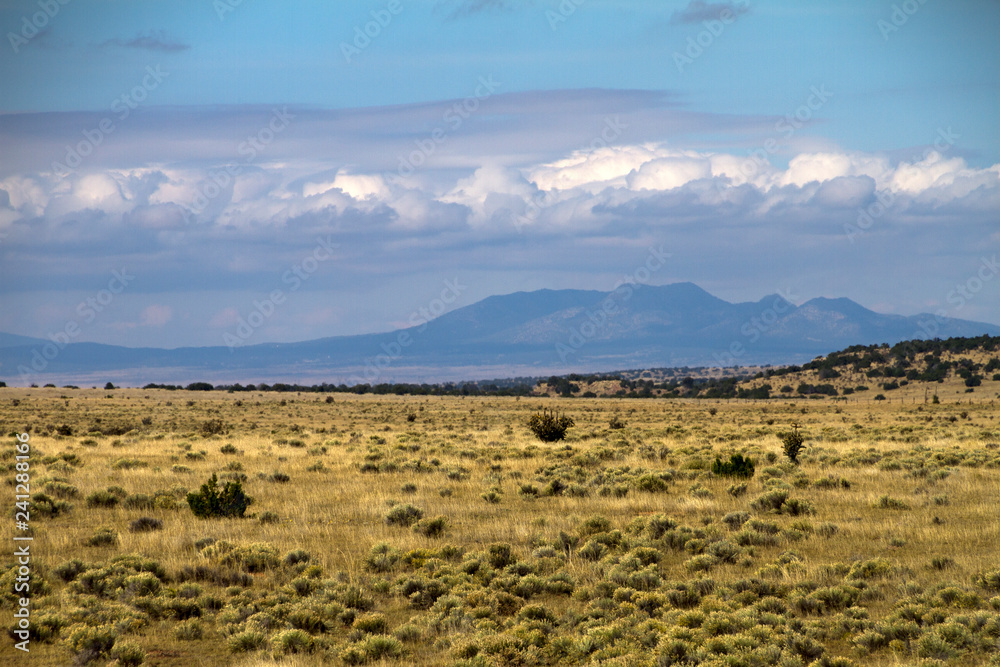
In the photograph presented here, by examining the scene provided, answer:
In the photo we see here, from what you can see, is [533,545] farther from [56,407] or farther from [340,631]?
[56,407]

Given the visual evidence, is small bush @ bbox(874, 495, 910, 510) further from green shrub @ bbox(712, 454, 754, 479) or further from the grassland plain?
green shrub @ bbox(712, 454, 754, 479)

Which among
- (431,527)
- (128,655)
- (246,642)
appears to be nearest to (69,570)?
(128,655)


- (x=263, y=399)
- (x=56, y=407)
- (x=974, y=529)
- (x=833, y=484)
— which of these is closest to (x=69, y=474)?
(x=833, y=484)

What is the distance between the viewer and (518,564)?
1242 cm

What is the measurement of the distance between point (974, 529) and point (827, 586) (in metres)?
5.09

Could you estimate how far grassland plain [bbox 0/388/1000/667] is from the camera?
925cm

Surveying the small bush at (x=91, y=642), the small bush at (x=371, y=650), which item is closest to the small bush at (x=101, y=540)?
the small bush at (x=91, y=642)

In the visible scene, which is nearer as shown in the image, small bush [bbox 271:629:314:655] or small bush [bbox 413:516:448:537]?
small bush [bbox 271:629:314:655]

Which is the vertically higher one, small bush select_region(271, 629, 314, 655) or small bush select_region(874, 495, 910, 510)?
small bush select_region(271, 629, 314, 655)

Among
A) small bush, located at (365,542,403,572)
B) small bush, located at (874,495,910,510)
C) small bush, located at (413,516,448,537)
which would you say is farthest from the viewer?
small bush, located at (874,495,910,510)

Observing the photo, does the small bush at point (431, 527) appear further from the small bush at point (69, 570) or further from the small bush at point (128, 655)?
the small bush at point (128, 655)

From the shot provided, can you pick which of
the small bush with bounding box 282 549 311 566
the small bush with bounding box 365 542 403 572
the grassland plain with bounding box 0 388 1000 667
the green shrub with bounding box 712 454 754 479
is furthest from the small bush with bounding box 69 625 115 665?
the green shrub with bounding box 712 454 754 479

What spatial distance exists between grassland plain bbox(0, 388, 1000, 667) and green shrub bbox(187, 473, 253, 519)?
0.32 m

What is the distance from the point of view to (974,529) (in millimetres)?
14344
